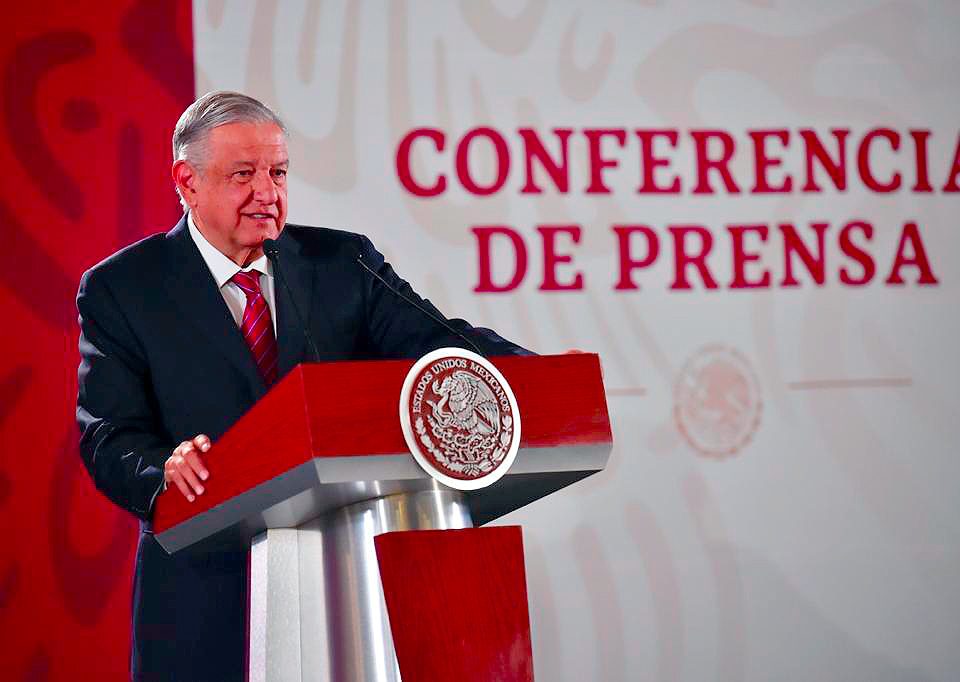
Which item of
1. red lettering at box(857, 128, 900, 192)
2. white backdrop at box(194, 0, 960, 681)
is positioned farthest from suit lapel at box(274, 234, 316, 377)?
red lettering at box(857, 128, 900, 192)

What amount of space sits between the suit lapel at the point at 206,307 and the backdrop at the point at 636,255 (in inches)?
63.2

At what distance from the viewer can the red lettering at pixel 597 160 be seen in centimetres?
368

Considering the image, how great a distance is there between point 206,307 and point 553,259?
1916 mm

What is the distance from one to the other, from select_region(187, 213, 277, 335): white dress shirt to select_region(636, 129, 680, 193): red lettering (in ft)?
6.50

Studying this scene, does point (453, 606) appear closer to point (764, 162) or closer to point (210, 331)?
point (210, 331)

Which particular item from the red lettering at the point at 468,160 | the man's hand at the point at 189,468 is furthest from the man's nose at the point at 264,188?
the red lettering at the point at 468,160

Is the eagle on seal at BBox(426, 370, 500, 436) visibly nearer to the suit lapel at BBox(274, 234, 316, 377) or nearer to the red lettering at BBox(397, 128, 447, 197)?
the suit lapel at BBox(274, 234, 316, 377)

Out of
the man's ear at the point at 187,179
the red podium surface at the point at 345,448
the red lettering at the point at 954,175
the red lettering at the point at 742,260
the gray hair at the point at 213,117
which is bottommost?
the red podium surface at the point at 345,448

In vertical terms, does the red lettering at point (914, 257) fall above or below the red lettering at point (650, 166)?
below

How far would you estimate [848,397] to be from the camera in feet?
12.2

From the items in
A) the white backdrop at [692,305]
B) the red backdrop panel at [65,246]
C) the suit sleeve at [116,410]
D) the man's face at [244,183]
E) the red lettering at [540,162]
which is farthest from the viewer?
the red lettering at [540,162]

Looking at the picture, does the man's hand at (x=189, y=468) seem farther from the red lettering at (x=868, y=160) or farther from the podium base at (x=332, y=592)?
the red lettering at (x=868, y=160)

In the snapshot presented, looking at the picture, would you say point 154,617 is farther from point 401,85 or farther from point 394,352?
point 401,85

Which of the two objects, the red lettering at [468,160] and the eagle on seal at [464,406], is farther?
the red lettering at [468,160]
